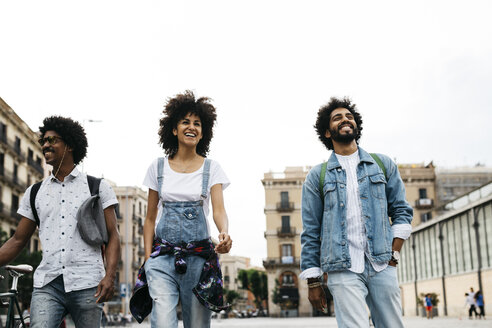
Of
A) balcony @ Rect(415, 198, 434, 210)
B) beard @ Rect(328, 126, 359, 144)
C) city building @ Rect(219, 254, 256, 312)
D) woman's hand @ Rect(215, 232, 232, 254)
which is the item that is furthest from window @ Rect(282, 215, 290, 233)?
city building @ Rect(219, 254, 256, 312)

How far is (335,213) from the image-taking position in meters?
4.57

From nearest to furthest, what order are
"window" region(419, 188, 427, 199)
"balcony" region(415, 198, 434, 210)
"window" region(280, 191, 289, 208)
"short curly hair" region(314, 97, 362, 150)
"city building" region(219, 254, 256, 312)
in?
1. "short curly hair" region(314, 97, 362, 150)
2. "balcony" region(415, 198, 434, 210)
3. "window" region(419, 188, 427, 199)
4. "window" region(280, 191, 289, 208)
5. "city building" region(219, 254, 256, 312)

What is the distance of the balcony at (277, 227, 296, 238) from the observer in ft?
220

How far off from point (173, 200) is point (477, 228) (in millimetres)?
29641

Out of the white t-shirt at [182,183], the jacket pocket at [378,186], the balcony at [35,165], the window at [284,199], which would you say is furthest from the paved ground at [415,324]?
the window at [284,199]

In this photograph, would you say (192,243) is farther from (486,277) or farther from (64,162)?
(486,277)

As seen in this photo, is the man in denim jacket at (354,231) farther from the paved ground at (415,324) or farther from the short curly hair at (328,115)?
the paved ground at (415,324)

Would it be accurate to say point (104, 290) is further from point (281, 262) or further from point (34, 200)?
point (281, 262)

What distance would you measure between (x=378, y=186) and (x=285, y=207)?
210 ft

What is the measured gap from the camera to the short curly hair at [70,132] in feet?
16.2

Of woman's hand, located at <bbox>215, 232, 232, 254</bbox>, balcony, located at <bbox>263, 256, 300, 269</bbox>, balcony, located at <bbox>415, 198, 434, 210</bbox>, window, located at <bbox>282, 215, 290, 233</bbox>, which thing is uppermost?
balcony, located at <bbox>415, 198, 434, 210</bbox>

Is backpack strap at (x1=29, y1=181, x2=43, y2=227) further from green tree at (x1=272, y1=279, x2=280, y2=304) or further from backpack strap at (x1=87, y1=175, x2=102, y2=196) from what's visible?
green tree at (x1=272, y1=279, x2=280, y2=304)

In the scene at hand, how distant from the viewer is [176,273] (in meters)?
4.28

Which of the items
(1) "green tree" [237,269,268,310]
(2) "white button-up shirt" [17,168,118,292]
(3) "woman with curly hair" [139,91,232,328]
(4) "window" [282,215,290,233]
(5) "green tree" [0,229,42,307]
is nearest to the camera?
(3) "woman with curly hair" [139,91,232,328]
